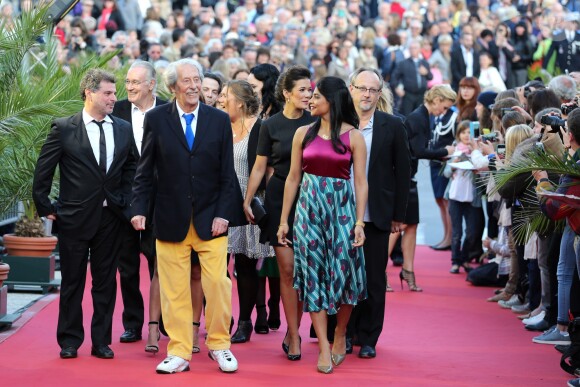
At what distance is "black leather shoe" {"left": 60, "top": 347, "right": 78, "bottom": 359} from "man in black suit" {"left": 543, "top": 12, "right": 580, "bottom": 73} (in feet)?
34.2

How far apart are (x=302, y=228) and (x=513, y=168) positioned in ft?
5.29

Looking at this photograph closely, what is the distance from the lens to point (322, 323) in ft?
26.2

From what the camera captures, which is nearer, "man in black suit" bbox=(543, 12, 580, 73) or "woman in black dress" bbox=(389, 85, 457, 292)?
"woman in black dress" bbox=(389, 85, 457, 292)

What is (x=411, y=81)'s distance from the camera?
2219 cm

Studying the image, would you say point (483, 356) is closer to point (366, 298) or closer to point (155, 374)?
point (366, 298)

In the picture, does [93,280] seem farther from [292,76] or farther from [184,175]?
[292,76]

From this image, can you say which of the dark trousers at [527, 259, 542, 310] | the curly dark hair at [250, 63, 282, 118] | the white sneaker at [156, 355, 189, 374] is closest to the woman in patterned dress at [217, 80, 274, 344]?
the curly dark hair at [250, 63, 282, 118]

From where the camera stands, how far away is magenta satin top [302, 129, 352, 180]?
7.94 meters

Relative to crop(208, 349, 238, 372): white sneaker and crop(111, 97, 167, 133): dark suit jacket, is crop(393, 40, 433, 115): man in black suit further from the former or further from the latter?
crop(208, 349, 238, 372): white sneaker

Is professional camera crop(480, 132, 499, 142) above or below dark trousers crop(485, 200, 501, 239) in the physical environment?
above

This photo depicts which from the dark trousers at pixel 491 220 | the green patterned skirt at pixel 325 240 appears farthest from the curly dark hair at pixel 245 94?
the dark trousers at pixel 491 220

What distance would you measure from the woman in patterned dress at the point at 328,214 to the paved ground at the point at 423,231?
3.20 m

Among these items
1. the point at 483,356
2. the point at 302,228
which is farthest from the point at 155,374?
the point at 483,356

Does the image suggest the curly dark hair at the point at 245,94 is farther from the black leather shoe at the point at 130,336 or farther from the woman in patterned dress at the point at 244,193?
the black leather shoe at the point at 130,336
